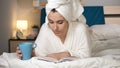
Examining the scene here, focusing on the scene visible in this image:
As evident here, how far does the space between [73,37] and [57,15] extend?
0.24 m

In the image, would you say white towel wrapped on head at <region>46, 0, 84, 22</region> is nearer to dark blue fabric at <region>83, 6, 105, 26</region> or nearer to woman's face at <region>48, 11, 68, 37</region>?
woman's face at <region>48, 11, 68, 37</region>

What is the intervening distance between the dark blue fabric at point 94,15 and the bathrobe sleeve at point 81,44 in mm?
1855

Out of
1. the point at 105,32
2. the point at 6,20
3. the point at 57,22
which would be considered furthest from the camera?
the point at 6,20

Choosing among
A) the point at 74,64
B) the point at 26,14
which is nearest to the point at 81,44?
the point at 74,64

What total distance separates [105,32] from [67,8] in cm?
147

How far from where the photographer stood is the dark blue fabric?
11.7ft

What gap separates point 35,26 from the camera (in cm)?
388

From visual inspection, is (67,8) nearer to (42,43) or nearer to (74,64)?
(42,43)

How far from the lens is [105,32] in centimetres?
298

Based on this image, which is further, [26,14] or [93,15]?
[26,14]

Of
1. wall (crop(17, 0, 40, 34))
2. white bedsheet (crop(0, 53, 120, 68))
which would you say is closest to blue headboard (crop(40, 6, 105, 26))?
wall (crop(17, 0, 40, 34))

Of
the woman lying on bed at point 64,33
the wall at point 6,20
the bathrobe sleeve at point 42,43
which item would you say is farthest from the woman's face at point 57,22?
the wall at point 6,20

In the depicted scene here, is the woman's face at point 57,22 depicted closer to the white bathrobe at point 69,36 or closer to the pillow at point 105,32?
the white bathrobe at point 69,36

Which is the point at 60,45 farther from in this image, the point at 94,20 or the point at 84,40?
the point at 94,20
